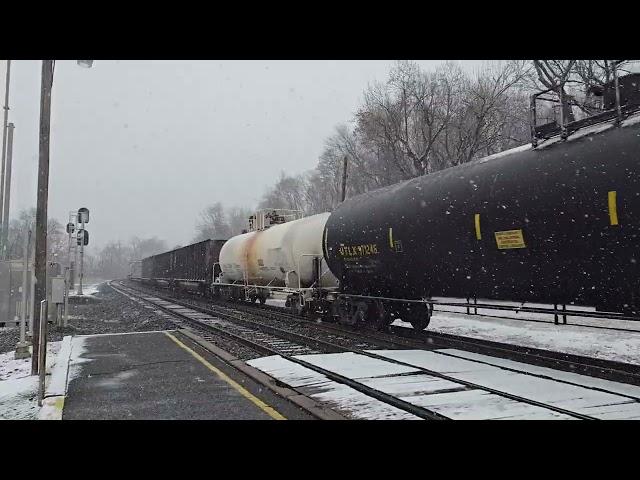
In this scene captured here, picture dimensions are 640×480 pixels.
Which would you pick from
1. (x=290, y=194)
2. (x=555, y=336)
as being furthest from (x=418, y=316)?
(x=290, y=194)

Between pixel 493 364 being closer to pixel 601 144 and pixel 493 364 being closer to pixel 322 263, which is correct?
pixel 601 144

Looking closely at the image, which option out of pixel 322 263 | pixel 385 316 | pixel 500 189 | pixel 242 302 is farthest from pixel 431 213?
pixel 242 302

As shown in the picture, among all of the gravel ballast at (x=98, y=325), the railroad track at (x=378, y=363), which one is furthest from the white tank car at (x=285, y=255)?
the gravel ballast at (x=98, y=325)

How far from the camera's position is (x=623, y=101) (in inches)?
327

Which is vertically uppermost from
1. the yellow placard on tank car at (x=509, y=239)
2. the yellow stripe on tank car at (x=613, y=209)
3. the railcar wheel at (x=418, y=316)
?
the yellow stripe on tank car at (x=613, y=209)

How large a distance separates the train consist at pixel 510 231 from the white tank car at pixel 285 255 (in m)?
2.06

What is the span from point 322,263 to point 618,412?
12243 millimetres

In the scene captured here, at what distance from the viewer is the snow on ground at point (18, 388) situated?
665cm

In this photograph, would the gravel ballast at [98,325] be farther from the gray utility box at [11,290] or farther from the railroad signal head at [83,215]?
the railroad signal head at [83,215]

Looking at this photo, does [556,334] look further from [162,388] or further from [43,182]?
[43,182]

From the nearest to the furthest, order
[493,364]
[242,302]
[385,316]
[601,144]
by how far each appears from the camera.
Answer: [601,144] → [493,364] → [385,316] → [242,302]

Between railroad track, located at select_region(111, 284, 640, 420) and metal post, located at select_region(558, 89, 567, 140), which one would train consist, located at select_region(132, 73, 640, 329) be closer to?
metal post, located at select_region(558, 89, 567, 140)

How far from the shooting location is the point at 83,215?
78.7 feet

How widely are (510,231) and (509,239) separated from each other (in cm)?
14
